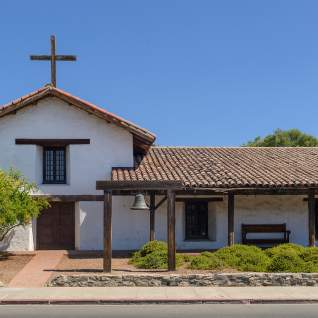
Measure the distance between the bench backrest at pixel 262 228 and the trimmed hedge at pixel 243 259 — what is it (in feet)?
10.7

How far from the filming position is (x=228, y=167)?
2208 centimetres

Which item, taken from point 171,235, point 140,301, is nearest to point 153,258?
point 171,235

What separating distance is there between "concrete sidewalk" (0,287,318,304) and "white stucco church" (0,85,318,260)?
21.9 ft

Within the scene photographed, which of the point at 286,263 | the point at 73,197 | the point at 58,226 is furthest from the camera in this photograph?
the point at 58,226

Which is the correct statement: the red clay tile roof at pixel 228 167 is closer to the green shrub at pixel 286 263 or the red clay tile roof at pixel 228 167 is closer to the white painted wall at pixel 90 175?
the white painted wall at pixel 90 175

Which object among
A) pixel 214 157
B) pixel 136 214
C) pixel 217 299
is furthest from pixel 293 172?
pixel 217 299

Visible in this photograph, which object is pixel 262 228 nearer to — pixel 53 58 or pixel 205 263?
pixel 205 263

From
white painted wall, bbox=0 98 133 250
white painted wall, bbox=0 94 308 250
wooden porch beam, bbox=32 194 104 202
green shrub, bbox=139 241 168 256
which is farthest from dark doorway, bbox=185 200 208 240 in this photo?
green shrub, bbox=139 241 168 256

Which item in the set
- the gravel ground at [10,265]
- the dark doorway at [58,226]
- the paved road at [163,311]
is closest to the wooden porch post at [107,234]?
the gravel ground at [10,265]

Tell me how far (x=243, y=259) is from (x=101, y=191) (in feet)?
23.0

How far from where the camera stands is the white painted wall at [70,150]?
68.5 feet

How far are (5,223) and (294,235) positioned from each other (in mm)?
11299

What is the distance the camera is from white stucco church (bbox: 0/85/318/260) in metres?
20.7

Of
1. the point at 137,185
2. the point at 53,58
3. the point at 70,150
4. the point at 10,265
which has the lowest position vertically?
the point at 10,265
